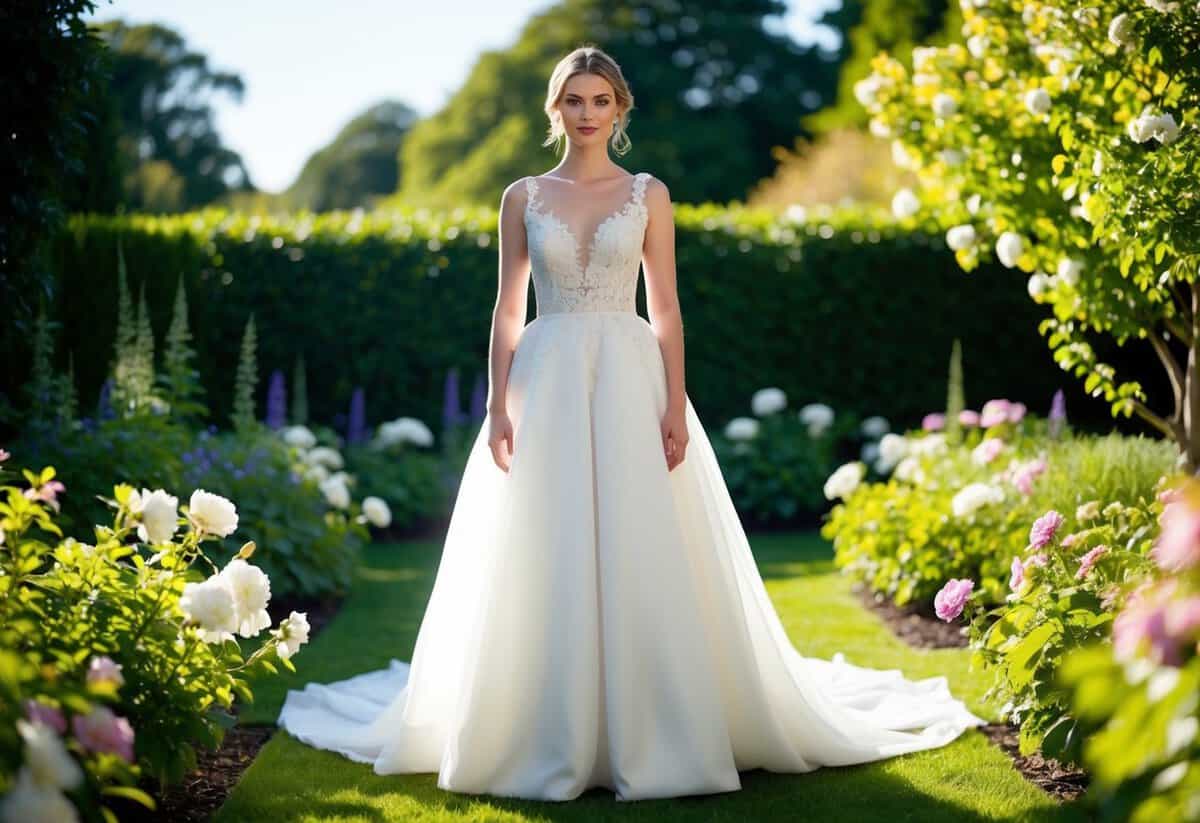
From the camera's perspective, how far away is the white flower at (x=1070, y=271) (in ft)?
19.9

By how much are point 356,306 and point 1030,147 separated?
238 inches

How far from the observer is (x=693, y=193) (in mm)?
30391

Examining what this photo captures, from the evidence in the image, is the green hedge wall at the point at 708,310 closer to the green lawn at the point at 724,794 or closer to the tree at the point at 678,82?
the green lawn at the point at 724,794

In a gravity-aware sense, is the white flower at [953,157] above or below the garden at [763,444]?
above

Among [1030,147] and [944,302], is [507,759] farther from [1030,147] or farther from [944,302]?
[944,302]

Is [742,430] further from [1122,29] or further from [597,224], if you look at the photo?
[597,224]

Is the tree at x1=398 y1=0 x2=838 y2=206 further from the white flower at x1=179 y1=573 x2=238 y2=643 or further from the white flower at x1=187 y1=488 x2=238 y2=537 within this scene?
the white flower at x1=179 y1=573 x2=238 y2=643

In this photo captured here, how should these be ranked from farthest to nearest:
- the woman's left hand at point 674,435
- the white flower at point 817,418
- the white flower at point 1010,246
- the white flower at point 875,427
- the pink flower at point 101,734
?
1. the white flower at point 875,427
2. the white flower at point 817,418
3. the white flower at point 1010,246
4. the woman's left hand at point 674,435
5. the pink flower at point 101,734

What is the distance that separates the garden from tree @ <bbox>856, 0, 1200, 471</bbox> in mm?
21

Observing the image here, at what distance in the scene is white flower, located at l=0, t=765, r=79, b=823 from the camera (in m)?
2.13

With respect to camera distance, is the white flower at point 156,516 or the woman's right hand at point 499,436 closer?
the white flower at point 156,516

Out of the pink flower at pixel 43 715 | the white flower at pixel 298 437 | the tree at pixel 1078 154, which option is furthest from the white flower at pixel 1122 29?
the white flower at pixel 298 437

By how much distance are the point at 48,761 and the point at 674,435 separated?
2.38 meters

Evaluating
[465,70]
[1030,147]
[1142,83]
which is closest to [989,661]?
[1142,83]
